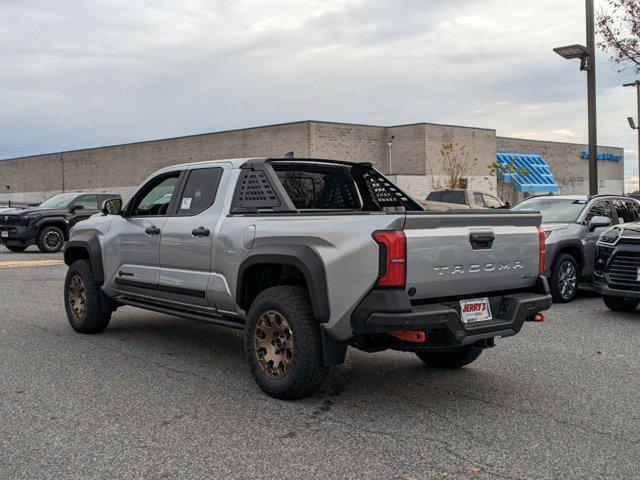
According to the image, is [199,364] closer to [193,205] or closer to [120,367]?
[120,367]

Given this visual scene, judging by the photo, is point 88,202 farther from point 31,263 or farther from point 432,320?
point 432,320

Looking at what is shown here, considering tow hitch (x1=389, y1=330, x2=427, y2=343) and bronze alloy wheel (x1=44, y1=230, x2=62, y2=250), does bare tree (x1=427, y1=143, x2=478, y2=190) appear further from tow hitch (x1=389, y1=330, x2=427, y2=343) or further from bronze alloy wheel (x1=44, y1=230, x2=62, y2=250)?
tow hitch (x1=389, y1=330, x2=427, y2=343)

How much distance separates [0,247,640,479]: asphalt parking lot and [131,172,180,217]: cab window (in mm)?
1422

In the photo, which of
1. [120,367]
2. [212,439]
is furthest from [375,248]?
[120,367]

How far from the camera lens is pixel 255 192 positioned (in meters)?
5.90

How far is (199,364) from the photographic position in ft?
20.8

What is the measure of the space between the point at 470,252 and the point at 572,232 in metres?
6.38

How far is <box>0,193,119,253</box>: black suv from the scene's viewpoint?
19.7 metres

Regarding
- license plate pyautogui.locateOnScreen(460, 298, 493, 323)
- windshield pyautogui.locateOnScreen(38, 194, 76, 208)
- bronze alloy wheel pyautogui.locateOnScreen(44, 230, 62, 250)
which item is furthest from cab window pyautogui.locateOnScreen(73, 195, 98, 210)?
license plate pyautogui.locateOnScreen(460, 298, 493, 323)

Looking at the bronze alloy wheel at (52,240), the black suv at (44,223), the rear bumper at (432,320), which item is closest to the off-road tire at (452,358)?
the rear bumper at (432,320)

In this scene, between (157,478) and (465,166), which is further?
(465,166)

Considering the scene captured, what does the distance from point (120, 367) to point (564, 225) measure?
7.39 m

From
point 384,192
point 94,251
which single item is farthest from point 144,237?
point 384,192

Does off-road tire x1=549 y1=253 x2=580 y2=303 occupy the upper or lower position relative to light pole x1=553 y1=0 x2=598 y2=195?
lower
